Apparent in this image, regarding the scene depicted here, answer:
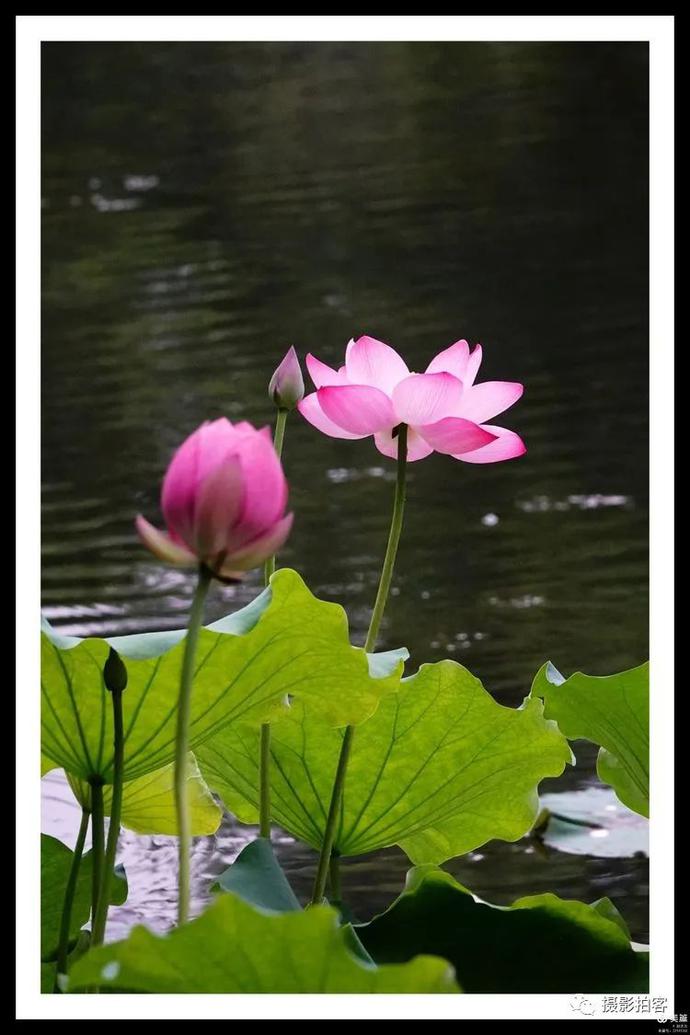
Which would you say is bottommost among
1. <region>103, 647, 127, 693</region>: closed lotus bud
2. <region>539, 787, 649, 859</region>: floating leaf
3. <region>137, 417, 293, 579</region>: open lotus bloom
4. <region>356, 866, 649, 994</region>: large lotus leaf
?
<region>539, 787, 649, 859</region>: floating leaf

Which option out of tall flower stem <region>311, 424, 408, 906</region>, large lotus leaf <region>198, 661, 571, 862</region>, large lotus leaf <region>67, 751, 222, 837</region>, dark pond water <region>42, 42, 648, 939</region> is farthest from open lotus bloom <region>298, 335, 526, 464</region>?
dark pond water <region>42, 42, 648, 939</region>

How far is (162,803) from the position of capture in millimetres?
1105

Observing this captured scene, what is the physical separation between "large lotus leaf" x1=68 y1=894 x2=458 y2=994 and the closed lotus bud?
19 centimetres

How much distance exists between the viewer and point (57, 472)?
335cm

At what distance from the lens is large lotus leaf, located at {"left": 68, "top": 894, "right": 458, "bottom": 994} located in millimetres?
674

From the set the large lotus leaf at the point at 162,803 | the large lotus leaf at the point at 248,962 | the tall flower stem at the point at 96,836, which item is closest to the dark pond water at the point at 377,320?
the large lotus leaf at the point at 162,803

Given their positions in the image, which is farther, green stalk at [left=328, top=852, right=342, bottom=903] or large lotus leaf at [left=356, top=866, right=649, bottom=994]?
green stalk at [left=328, top=852, right=342, bottom=903]

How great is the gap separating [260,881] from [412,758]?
0.17 meters

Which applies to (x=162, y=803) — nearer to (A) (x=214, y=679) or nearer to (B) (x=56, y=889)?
(B) (x=56, y=889)

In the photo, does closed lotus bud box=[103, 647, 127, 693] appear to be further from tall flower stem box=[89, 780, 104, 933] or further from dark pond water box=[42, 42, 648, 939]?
dark pond water box=[42, 42, 648, 939]

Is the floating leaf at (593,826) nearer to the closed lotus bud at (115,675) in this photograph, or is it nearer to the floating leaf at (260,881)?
the floating leaf at (260,881)

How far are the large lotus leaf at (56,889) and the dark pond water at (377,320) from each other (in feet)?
1.16

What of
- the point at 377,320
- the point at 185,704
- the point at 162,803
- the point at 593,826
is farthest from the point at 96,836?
the point at 377,320

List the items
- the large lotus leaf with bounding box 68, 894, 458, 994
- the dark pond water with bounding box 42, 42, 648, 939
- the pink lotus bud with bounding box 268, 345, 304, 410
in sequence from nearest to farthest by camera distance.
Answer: the large lotus leaf with bounding box 68, 894, 458, 994 < the pink lotus bud with bounding box 268, 345, 304, 410 < the dark pond water with bounding box 42, 42, 648, 939
